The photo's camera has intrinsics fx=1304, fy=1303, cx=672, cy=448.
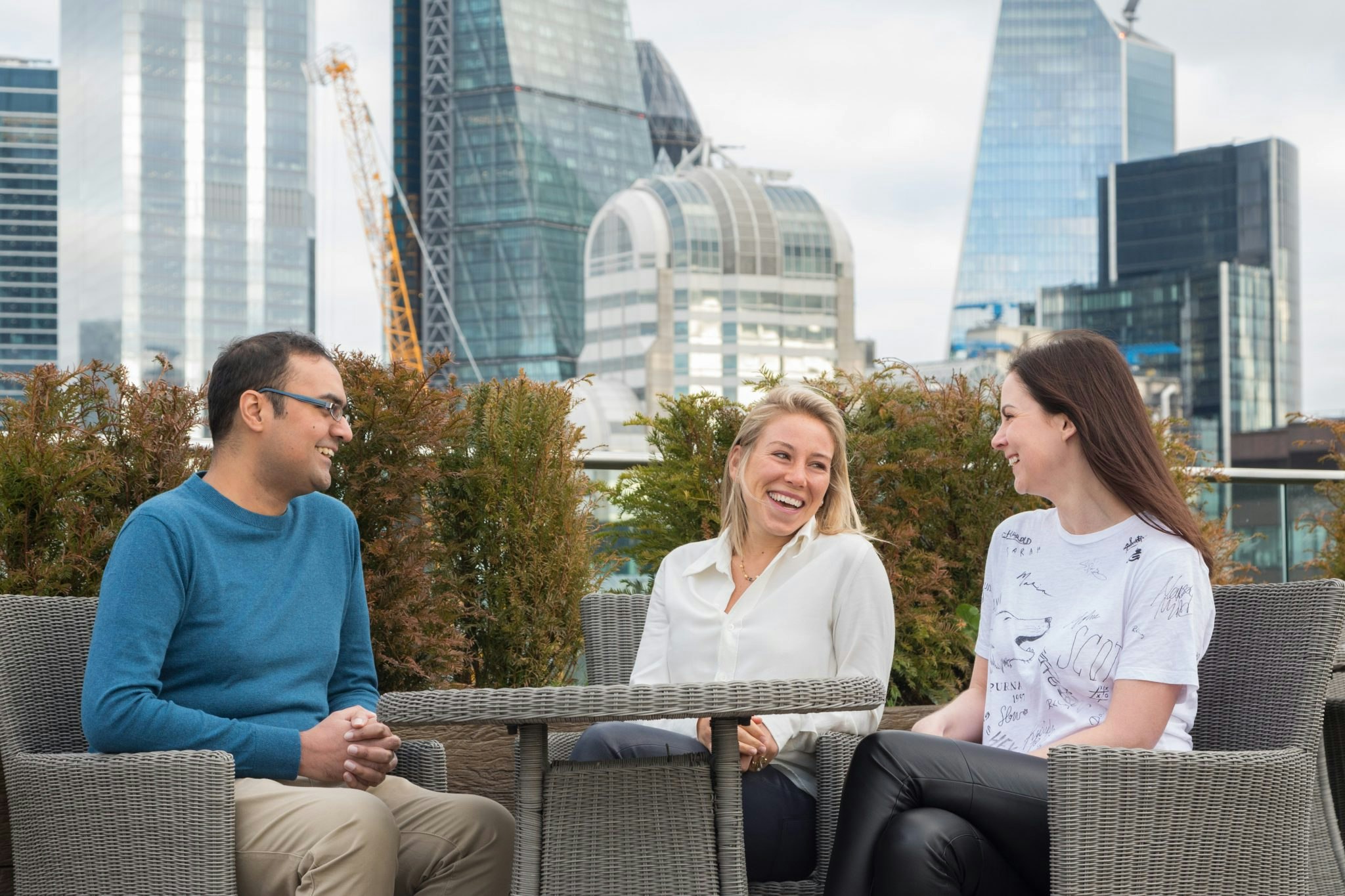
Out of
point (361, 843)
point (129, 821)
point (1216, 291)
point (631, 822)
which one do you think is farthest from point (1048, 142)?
point (129, 821)

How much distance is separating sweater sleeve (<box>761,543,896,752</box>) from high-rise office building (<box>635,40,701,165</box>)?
119m

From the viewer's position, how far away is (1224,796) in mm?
1810

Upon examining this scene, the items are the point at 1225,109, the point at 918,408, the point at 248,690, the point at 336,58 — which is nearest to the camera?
the point at 248,690

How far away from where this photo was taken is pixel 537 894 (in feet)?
6.36

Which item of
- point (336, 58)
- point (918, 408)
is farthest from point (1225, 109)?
point (918, 408)

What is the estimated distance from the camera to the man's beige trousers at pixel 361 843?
1957mm

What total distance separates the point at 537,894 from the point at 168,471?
1.72m

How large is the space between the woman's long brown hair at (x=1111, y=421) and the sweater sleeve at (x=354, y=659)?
4.16ft

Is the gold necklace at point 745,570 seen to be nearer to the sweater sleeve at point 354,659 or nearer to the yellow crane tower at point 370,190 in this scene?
the sweater sleeve at point 354,659

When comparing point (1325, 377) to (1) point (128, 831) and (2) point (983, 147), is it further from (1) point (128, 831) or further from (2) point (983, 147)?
(1) point (128, 831)

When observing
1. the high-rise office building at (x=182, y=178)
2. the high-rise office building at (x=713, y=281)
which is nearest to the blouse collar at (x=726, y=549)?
the high-rise office building at (x=713, y=281)

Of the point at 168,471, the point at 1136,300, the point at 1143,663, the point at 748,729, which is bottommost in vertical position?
the point at 748,729

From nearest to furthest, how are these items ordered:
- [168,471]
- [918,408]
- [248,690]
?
1. [248,690]
2. [168,471]
3. [918,408]

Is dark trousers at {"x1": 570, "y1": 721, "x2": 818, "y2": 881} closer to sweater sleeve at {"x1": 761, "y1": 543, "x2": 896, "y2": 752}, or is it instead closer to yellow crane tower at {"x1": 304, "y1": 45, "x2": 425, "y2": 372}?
sweater sleeve at {"x1": 761, "y1": 543, "x2": 896, "y2": 752}
